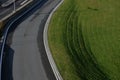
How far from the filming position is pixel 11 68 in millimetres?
36062

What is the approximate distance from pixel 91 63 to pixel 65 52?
12.9 ft

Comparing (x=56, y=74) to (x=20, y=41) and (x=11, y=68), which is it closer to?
(x=11, y=68)

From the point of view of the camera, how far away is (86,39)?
2005 inches

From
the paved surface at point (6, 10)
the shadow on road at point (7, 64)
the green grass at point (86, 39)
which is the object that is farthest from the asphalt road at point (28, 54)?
the paved surface at point (6, 10)

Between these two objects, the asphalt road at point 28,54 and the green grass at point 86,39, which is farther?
the green grass at point 86,39

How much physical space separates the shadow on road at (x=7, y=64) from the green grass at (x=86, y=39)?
5849mm

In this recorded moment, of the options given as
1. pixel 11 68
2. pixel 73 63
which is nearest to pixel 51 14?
pixel 73 63

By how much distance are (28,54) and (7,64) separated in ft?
13.1

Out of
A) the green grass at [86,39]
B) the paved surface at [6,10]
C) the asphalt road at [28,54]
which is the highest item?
the asphalt road at [28,54]

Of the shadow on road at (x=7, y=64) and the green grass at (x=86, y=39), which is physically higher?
the shadow on road at (x=7, y=64)

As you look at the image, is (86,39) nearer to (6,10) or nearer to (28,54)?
(28,54)

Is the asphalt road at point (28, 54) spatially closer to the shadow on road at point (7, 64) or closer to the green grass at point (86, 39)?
the shadow on road at point (7, 64)

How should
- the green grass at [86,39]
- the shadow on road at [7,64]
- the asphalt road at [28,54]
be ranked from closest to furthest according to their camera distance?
1. the shadow on road at [7,64]
2. the asphalt road at [28,54]
3. the green grass at [86,39]

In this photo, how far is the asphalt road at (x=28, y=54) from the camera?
3491 cm
